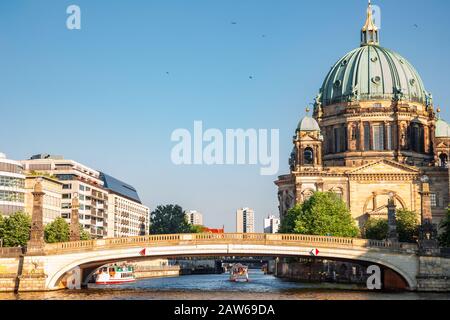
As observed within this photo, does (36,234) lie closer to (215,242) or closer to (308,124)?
(215,242)

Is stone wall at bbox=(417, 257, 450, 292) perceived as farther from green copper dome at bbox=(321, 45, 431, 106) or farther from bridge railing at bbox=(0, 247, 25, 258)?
green copper dome at bbox=(321, 45, 431, 106)

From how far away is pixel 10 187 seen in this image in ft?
412

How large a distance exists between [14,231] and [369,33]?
3736 inches

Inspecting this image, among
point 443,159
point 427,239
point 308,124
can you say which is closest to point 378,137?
point 308,124

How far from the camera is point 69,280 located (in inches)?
3462

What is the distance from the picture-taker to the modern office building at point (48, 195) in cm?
13588

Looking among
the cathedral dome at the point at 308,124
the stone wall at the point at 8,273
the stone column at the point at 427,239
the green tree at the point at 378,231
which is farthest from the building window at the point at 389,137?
the stone wall at the point at 8,273

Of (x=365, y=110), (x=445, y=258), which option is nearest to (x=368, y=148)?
(x=365, y=110)

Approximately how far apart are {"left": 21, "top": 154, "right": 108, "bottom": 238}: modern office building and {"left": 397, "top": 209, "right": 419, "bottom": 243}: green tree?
59226 mm

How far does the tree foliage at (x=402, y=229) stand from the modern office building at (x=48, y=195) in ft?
173
